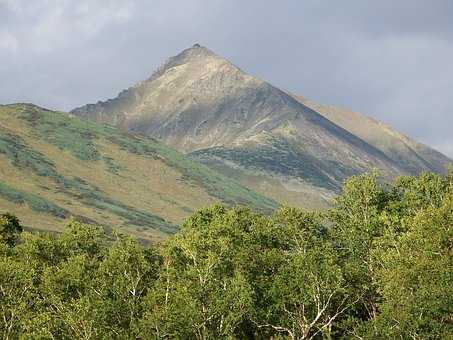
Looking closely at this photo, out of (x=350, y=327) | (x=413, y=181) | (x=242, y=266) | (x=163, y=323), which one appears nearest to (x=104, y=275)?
(x=163, y=323)

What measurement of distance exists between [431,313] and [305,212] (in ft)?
139

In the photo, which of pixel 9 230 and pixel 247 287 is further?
pixel 9 230

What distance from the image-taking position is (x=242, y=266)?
86938 mm

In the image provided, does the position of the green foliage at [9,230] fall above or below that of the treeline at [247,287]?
below

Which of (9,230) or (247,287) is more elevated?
(247,287)

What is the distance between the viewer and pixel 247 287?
246 feet

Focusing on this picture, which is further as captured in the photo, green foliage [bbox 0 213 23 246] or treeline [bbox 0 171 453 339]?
green foliage [bbox 0 213 23 246]

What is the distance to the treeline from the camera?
6906 cm

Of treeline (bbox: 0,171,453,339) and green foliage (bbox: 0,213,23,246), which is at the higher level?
treeline (bbox: 0,171,453,339)

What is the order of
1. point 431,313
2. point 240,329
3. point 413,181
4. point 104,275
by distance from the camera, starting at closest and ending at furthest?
point 431,313 < point 104,275 < point 240,329 < point 413,181

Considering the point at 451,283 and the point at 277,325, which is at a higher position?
the point at 451,283

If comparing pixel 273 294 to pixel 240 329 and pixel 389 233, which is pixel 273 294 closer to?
pixel 240 329

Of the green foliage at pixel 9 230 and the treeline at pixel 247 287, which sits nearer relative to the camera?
the treeline at pixel 247 287

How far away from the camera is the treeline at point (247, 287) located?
227 ft
